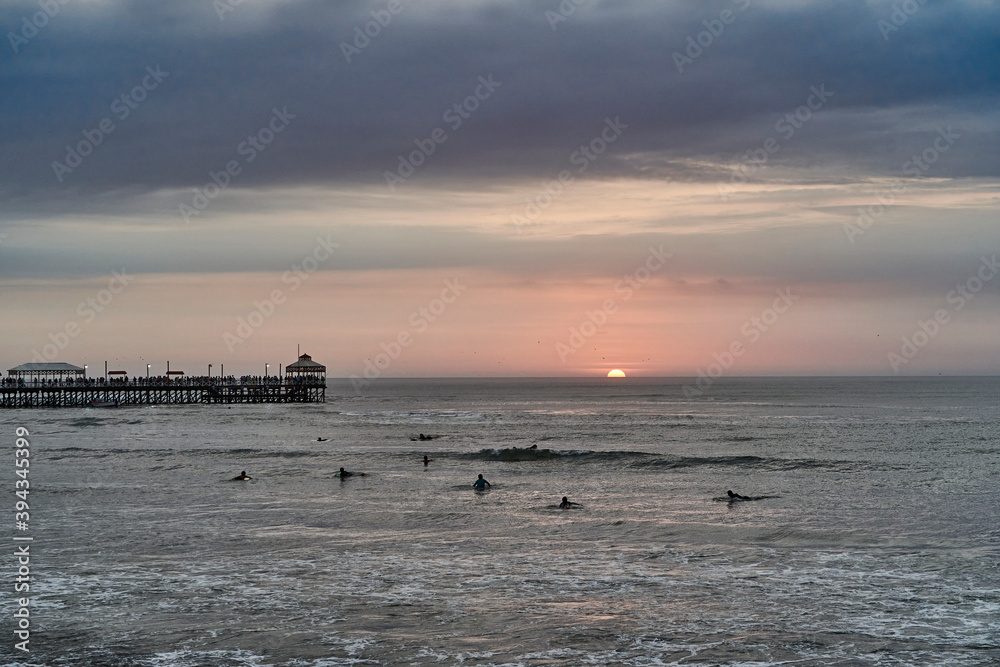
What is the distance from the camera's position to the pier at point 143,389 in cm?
11319

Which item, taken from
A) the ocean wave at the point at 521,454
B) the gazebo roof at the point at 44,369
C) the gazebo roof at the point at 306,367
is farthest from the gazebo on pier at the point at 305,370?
the ocean wave at the point at 521,454

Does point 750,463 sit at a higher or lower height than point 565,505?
lower

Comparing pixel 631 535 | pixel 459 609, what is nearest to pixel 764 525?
pixel 631 535

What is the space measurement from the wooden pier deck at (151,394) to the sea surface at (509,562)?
70713 mm

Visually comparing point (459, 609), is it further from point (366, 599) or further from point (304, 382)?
point (304, 382)

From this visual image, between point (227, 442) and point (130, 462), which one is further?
point (227, 442)

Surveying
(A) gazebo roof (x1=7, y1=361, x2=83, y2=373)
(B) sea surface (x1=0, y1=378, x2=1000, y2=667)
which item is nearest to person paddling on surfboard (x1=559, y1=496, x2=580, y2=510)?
(B) sea surface (x1=0, y1=378, x2=1000, y2=667)

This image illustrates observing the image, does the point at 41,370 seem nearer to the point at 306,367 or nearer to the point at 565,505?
the point at 306,367

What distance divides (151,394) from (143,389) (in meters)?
13.8

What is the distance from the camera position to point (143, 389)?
115m

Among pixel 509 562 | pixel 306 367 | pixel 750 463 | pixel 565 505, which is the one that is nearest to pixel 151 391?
pixel 306 367

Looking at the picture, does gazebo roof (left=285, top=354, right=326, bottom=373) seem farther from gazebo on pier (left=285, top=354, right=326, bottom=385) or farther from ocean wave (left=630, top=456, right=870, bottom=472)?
ocean wave (left=630, top=456, right=870, bottom=472)

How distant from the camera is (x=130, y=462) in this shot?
47094 mm

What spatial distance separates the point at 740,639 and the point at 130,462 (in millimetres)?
39852
